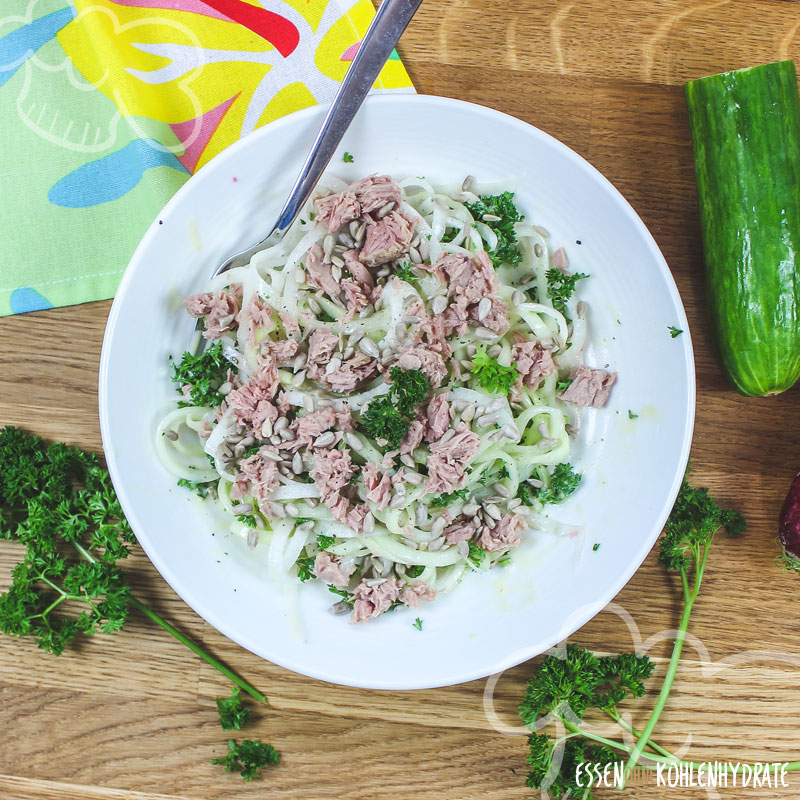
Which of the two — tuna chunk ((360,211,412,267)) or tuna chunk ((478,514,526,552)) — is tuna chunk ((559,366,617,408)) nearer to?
tuna chunk ((478,514,526,552))

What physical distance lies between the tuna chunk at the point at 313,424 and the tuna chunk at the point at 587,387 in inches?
A: 41.8

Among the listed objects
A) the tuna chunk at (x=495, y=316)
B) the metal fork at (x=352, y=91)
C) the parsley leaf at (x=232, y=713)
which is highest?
the metal fork at (x=352, y=91)

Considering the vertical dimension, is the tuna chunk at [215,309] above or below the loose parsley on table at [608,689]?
above

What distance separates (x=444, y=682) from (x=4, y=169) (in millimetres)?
3149

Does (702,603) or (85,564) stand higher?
(85,564)

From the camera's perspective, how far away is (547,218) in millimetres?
3088

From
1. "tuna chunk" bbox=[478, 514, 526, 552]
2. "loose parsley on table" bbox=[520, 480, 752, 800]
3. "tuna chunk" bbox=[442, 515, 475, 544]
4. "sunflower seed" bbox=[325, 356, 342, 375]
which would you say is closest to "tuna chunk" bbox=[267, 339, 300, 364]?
"sunflower seed" bbox=[325, 356, 342, 375]

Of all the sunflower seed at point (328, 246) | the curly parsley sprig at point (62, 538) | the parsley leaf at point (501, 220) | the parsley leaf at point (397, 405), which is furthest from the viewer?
the curly parsley sprig at point (62, 538)

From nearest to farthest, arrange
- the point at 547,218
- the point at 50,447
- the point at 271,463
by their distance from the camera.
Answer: the point at 271,463, the point at 547,218, the point at 50,447

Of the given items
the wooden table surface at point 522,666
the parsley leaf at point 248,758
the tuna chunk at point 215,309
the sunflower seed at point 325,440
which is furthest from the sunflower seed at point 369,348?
the parsley leaf at point 248,758

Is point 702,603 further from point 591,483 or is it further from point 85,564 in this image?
point 85,564

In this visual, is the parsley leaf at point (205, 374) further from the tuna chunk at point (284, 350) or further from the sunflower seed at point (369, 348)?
the sunflower seed at point (369, 348)

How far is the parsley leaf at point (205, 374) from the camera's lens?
117 inches

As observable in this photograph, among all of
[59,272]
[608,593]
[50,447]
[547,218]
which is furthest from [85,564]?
[547,218]
